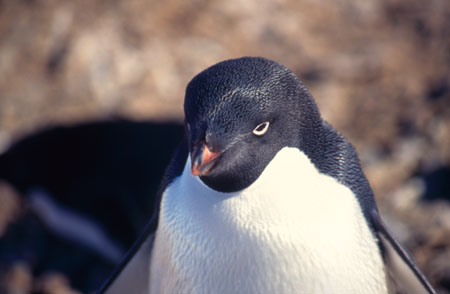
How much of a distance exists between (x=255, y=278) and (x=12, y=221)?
6.18 feet

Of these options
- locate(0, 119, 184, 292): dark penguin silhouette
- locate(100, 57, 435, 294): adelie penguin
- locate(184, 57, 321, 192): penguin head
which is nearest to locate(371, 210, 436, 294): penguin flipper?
locate(100, 57, 435, 294): adelie penguin

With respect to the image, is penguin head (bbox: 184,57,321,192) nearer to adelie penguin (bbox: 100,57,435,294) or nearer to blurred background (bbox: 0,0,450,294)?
adelie penguin (bbox: 100,57,435,294)

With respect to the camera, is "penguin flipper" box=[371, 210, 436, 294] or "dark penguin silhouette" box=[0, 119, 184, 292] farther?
"dark penguin silhouette" box=[0, 119, 184, 292]

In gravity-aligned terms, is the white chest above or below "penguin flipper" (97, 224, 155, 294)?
above

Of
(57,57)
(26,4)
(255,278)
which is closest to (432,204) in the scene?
(255,278)

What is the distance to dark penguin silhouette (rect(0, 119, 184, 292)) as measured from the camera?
2.57 meters

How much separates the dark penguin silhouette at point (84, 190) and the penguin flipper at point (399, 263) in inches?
52.7

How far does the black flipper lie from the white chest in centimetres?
20

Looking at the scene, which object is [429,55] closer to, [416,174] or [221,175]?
[416,174]

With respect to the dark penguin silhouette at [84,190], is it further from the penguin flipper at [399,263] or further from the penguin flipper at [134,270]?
the penguin flipper at [399,263]

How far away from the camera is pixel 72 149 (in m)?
2.66

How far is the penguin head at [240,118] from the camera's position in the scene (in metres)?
1.09

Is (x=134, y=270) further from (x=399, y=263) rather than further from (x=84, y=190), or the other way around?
(x=84, y=190)


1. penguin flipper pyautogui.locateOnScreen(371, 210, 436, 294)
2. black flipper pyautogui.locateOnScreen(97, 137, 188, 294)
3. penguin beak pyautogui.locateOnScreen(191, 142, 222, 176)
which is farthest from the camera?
black flipper pyautogui.locateOnScreen(97, 137, 188, 294)
